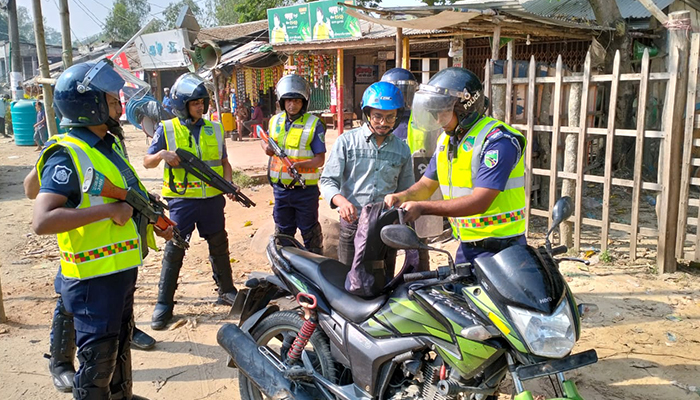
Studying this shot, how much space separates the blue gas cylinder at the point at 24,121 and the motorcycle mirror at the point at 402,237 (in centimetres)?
1766

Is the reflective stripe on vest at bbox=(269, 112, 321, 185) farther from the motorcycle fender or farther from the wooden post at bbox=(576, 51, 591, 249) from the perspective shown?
the wooden post at bbox=(576, 51, 591, 249)

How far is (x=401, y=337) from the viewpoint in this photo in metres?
2.35

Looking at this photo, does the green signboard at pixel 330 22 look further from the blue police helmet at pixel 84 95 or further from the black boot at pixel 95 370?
the black boot at pixel 95 370

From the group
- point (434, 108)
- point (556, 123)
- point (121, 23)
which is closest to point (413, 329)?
point (434, 108)

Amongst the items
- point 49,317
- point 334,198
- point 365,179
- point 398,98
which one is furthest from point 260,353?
point 49,317

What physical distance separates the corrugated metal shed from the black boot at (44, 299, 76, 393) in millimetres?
9714

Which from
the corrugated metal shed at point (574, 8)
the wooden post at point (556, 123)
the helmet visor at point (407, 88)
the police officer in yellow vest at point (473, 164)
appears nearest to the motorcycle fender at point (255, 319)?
the police officer in yellow vest at point (473, 164)

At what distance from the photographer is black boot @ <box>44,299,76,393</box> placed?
3279 mm

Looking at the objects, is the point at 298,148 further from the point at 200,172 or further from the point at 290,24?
the point at 290,24

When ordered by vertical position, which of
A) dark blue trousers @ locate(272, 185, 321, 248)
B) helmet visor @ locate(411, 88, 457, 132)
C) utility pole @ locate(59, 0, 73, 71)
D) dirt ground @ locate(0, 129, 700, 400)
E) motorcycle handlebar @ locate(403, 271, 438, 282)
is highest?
utility pole @ locate(59, 0, 73, 71)

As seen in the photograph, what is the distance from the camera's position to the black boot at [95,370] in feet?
8.66

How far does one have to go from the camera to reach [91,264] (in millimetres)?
2646

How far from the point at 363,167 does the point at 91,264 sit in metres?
1.86

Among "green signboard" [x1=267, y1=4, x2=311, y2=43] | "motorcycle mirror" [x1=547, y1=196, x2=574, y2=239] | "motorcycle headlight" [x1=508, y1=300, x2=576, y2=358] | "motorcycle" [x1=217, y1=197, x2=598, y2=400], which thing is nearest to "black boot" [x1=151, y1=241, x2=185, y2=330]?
"motorcycle" [x1=217, y1=197, x2=598, y2=400]
